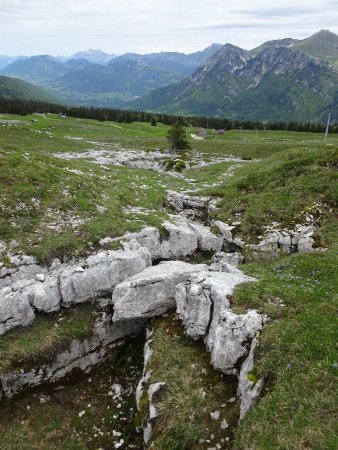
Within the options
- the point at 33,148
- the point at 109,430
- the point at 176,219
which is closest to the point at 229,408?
the point at 109,430

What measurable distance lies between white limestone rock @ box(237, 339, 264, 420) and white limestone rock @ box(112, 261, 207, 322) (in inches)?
251

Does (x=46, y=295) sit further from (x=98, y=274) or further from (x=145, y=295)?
(x=145, y=295)

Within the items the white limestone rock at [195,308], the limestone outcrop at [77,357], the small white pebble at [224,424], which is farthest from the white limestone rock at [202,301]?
the limestone outcrop at [77,357]

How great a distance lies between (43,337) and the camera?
62.4 feet

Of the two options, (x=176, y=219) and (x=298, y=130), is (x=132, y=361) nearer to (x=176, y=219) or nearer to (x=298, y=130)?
(x=176, y=219)

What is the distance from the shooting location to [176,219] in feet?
97.7

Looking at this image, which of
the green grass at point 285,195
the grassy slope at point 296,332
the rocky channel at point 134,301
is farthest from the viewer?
the green grass at point 285,195

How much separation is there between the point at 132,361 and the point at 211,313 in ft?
19.4

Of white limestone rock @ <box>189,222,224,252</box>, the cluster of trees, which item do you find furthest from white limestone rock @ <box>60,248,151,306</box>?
the cluster of trees

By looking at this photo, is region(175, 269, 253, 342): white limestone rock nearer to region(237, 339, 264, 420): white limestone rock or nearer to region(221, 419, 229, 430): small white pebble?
region(237, 339, 264, 420): white limestone rock

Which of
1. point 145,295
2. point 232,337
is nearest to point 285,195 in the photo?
point 145,295

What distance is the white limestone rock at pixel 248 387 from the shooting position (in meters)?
13.8

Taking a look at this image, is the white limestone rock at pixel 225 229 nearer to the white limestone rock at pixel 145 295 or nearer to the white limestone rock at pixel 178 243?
the white limestone rock at pixel 178 243

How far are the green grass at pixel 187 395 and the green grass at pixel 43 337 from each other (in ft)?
15.1
